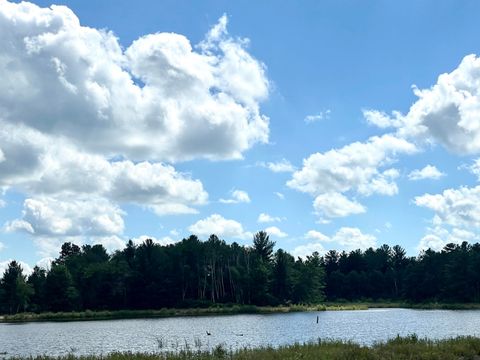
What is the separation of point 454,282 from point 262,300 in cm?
4766

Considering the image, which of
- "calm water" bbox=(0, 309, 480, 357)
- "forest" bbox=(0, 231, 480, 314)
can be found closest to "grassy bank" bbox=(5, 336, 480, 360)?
"calm water" bbox=(0, 309, 480, 357)

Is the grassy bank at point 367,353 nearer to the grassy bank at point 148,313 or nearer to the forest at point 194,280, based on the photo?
the grassy bank at point 148,313

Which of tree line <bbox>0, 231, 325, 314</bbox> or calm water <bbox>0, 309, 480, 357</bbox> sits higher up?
tree line <bbox>0, 231, 325, 314</bbox>

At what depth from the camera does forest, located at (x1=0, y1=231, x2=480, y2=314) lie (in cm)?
13950

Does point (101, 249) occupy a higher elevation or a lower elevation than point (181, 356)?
higher

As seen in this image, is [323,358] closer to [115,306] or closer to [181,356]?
[181,356]

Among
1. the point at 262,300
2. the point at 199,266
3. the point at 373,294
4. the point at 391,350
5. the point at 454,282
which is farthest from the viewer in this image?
the point at 373,294

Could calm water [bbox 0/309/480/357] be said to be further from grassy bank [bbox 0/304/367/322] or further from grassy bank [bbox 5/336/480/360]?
grassy bank [bbox 0/304/367/322]

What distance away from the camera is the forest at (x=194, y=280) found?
13950 cm

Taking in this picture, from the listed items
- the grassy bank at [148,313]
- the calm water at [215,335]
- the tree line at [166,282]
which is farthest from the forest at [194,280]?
the calm water at [215,335]

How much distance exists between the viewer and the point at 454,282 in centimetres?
13588

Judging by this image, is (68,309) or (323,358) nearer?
(323,358)

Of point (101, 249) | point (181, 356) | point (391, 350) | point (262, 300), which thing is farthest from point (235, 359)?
point (101, 249)

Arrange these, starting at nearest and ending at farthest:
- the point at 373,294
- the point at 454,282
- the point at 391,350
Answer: the point at 391,350, the point at 454,282, the point at 373,294
